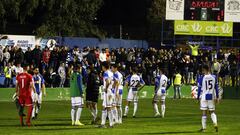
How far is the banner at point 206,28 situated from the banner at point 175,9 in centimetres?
102

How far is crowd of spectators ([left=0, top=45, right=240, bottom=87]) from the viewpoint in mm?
43594

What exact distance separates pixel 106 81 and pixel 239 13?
29.1 meters

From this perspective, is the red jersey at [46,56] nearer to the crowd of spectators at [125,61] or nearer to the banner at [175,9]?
the crowd of spectators at [125,61]

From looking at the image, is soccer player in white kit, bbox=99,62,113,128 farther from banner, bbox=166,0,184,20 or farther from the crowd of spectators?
banner, bbox=166,0,184,20

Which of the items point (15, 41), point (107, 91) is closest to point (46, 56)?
Result: point (15, 41)

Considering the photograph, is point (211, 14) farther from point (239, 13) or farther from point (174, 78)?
point (174, 78)

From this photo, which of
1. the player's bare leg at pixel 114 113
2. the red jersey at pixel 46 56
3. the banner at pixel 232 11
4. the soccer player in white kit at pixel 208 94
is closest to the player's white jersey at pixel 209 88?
the soccer player in white kit at pixel 208 94

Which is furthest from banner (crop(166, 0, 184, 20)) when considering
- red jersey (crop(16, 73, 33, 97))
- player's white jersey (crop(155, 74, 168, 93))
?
red jersey (crop(16, 73, 33, 97))

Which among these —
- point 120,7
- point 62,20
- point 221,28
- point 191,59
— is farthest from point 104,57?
point 120,7

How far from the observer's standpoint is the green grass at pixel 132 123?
24189 mm

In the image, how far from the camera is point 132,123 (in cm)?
2833

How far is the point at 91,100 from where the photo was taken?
2792 cm

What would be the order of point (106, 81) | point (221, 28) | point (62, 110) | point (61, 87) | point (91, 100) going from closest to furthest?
point (106, 81)
point (91, 100)
point (62, 110)
point (61, 87)
point (221, 28)

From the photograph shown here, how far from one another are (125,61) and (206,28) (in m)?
8.24
